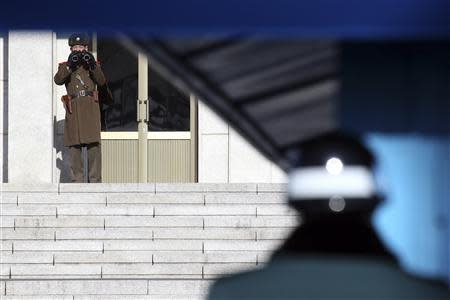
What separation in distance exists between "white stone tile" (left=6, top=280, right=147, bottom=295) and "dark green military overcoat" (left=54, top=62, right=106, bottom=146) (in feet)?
12.1

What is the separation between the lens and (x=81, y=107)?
47.6 feet

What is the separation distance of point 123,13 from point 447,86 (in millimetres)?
770

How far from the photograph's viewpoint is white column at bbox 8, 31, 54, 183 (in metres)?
15.3

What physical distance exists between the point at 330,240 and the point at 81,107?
40.4 feet

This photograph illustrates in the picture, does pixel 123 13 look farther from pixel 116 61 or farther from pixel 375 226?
pixel 116 61

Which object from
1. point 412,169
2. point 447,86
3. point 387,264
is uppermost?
point 447,86

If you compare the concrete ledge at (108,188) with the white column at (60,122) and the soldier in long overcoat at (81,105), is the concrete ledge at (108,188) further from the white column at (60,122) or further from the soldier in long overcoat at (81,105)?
the white column at (60,122)

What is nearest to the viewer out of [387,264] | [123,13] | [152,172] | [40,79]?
[387,264]

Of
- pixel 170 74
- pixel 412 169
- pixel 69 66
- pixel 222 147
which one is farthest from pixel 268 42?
pixel 222 147

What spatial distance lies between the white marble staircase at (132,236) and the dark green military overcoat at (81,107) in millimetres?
1568

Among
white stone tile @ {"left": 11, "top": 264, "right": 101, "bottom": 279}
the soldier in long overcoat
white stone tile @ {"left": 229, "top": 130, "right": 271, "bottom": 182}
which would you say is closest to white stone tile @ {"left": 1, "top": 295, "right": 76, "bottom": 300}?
white stone tile @ {"left": 11, "top": 264, "right": 101, "bottom": 279}

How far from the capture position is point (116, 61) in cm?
1678

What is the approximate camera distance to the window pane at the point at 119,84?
1678 cm

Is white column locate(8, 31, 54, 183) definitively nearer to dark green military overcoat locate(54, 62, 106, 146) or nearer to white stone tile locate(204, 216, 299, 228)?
dark green military overcoat locate(54, 62, 106, 146)
